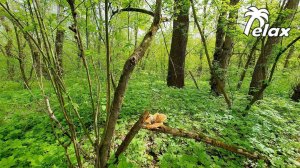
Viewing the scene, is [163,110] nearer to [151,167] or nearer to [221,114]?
[221,114]

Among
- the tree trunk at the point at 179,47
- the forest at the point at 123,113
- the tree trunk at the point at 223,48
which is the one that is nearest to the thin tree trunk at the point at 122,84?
the forest at the point at 123,113

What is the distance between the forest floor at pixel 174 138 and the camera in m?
2.36

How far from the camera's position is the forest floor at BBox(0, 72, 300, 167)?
2361 mm

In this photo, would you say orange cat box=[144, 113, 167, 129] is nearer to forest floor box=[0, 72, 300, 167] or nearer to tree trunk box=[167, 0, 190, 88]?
forest floor box=[0, 72, 300, 167]

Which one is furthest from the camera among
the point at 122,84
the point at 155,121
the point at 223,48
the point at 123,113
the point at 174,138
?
the point at 223,48

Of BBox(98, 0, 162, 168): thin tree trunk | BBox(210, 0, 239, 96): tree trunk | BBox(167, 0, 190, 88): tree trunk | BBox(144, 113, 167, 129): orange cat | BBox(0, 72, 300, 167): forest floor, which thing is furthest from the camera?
BBox(167, 0, 190, 88): tree trunk

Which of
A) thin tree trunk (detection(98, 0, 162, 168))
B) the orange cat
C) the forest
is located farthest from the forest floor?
the orange cat

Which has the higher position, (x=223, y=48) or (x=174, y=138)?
(x=223, y=48)

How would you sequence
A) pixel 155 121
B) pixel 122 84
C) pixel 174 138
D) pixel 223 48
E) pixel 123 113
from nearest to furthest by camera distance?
pixel 122 84 < pixel 155 121 < pixel 174 138 < pixel 123 113 < pixel 223 48

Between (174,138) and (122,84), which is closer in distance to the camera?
(122,84)

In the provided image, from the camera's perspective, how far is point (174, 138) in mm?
2988

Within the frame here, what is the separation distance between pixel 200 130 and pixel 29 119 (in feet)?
10.8

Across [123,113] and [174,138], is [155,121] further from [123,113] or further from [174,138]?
[123,113]

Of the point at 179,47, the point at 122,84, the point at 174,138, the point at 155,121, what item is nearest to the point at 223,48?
the point at 179,47
